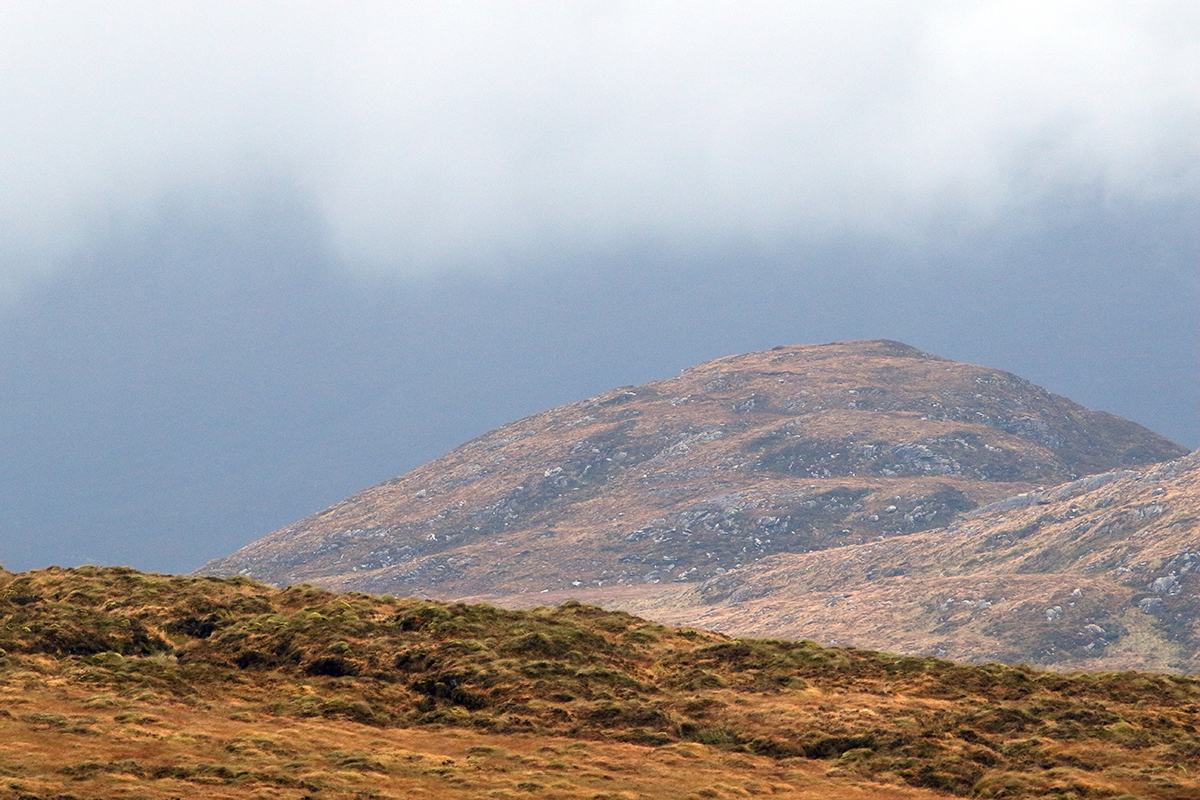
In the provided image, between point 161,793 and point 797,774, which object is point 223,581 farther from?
point 797,774

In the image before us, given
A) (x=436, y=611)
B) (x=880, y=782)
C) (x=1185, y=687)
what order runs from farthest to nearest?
(x=436, y=611) → (x=1185, y=687) → (x=880, y=782)

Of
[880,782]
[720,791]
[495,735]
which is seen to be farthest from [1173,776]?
[495,735]

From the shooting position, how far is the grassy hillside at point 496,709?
221 feet

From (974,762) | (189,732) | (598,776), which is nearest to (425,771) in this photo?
(598,776)

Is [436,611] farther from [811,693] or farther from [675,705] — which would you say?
[811,693]

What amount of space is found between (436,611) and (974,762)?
40361mm

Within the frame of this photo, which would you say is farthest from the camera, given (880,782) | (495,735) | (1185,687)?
(1185,687)

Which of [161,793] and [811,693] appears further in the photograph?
[811,693]

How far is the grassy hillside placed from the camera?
6738cm

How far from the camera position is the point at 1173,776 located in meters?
69.8

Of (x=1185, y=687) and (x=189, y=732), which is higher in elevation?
(x=189, y=732)

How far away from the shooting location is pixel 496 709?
81.3 metres

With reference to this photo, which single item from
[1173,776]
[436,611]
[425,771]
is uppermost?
[436,611]

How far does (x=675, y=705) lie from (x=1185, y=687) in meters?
35.6
